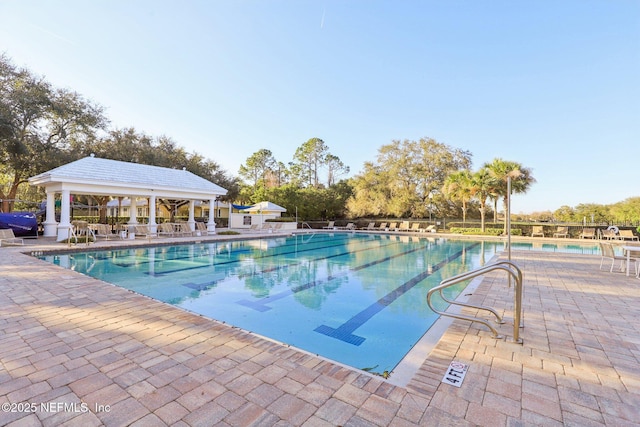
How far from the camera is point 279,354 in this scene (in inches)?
111

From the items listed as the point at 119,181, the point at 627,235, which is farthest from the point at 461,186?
the point at 119,181

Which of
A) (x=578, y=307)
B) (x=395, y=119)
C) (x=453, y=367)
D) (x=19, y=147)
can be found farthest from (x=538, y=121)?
(x=19, y=147)

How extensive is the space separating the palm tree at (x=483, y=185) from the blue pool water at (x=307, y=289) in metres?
10.6

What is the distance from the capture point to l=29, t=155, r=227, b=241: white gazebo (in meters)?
13.0

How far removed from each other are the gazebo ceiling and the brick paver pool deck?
11738 mm

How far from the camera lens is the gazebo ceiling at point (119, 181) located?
13195 millimetres

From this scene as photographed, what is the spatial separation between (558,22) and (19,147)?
2751cm

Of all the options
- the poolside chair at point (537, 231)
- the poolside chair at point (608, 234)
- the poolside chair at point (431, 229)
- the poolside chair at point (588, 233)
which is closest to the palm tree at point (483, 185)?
the poolside chair at point (537, 231)

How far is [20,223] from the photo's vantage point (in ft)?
44.1

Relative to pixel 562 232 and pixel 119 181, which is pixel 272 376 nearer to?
pixel 119 181

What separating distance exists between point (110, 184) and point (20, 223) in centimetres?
418

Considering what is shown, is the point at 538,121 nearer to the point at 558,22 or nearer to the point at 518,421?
the point at 558,22

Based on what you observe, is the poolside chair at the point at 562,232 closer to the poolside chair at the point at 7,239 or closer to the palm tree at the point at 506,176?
the palm tree at the point at 506,176

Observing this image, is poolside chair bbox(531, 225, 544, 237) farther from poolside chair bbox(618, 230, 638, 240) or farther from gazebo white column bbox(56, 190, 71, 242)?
gazebo white column bbox(56, 190, 71, 242)
